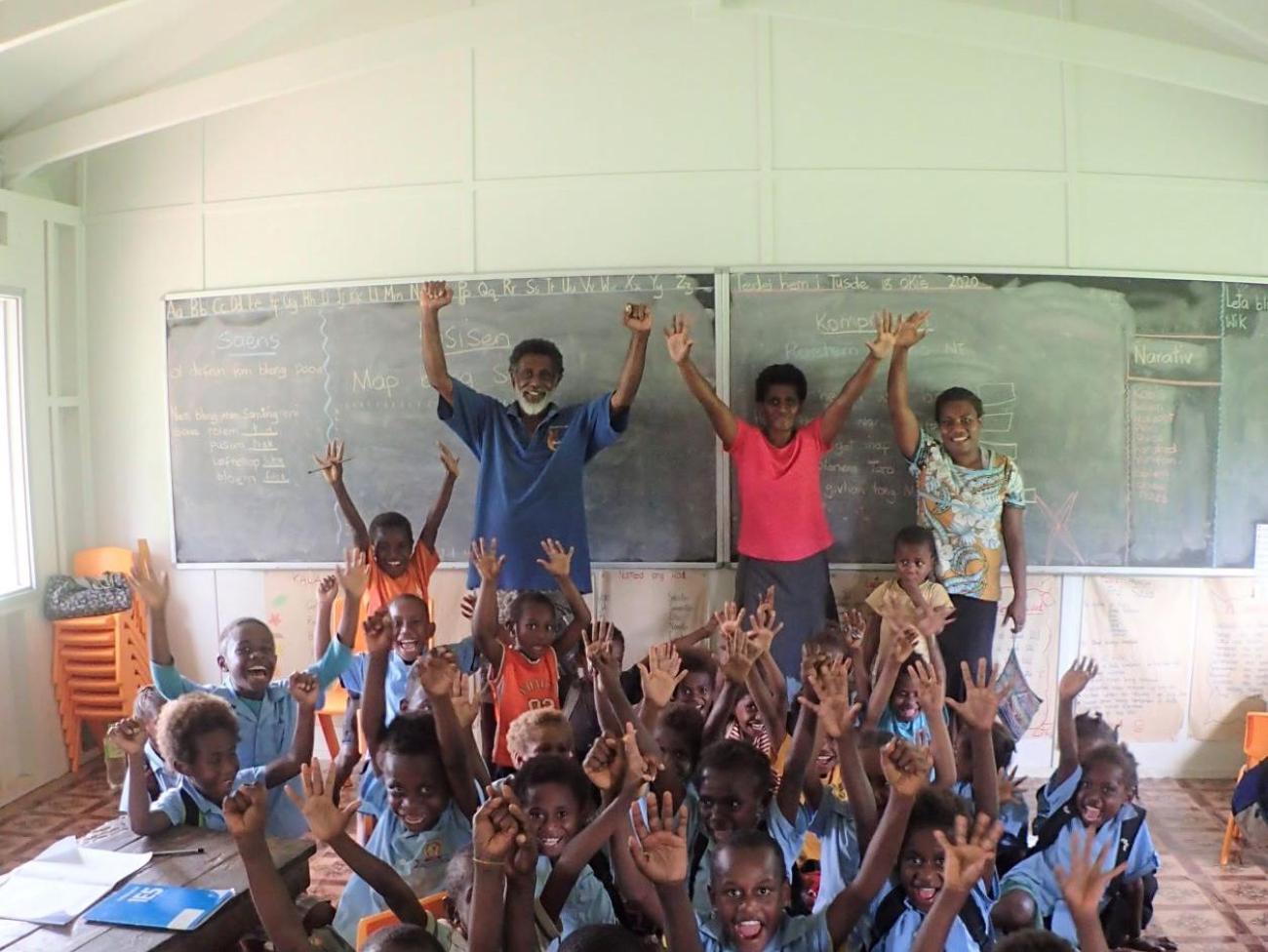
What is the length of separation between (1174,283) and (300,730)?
11.9 ft

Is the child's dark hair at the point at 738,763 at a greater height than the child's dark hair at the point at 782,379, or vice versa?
the child's dark hair at the point at 782,379

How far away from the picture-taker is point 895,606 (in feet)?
9.05

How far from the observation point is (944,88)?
382cm

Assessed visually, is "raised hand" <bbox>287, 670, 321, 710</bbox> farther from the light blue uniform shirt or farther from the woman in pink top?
the woman in pink top

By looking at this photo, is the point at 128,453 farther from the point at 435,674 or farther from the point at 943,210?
the point at 943,210

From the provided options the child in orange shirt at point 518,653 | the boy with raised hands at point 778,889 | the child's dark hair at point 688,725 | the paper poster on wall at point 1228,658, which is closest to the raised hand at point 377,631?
the child in orange shirt at point 518,653

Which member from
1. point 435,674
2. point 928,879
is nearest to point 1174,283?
point 928,879

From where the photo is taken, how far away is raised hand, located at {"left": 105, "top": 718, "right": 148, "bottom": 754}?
6.89ft

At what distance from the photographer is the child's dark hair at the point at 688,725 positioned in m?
2.47

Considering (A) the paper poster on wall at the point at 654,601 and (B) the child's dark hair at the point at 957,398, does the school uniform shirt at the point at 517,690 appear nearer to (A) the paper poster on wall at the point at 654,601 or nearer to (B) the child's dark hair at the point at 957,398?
(A) the paper poster on wall at the point at 654,601

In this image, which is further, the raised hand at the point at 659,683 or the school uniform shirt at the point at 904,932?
the raised hand at the point at 659,683

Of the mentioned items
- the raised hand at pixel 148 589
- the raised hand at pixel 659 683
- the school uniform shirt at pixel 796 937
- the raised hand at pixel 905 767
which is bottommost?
the school uniform shirt at pixel 796 937

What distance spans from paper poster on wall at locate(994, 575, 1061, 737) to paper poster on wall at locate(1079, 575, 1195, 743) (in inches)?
5.1

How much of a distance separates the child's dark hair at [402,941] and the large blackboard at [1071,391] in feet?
8.81
